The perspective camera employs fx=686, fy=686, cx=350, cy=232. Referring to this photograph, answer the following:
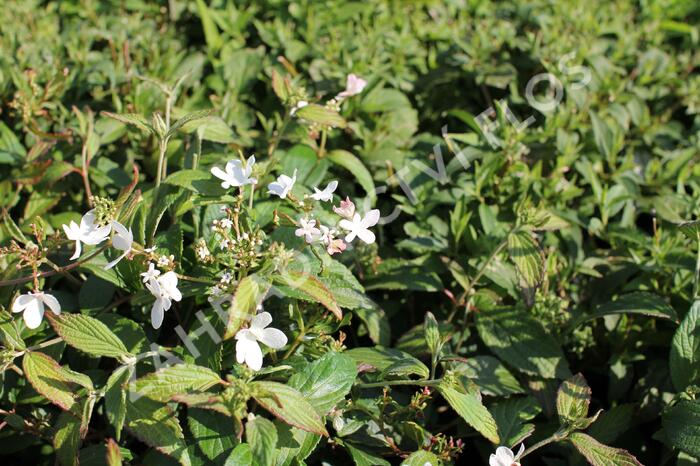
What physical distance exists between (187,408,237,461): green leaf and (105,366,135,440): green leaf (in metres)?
0.15

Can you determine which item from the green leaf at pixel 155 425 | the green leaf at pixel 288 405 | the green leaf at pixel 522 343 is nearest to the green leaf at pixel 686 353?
the green leaf at pixel 522 343

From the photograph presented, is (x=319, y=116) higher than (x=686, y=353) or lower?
higher

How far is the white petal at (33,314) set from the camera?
4.42 ft

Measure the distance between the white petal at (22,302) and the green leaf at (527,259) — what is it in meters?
1.11

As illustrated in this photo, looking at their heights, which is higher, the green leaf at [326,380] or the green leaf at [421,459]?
the green leaf at [326,380]

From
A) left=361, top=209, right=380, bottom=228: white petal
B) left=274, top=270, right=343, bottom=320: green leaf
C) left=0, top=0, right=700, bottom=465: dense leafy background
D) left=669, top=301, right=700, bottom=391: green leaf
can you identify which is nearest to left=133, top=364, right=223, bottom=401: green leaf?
left=0, top=0, right=700, bottom=465: dense leafy background

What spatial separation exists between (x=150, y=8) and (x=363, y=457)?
7.08 feet

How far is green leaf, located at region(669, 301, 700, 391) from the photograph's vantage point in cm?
169

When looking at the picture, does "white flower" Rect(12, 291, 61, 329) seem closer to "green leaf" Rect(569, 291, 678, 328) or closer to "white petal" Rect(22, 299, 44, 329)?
"white petal" Rect(22, 299, 44, 329)

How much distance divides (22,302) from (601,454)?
1.24m

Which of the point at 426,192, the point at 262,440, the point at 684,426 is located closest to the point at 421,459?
the point at 262,440

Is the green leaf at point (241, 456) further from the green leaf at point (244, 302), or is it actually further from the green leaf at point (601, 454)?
the green leaf at point (601, 454)

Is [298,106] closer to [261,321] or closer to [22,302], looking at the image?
[261,321]

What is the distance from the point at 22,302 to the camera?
1355 mm
